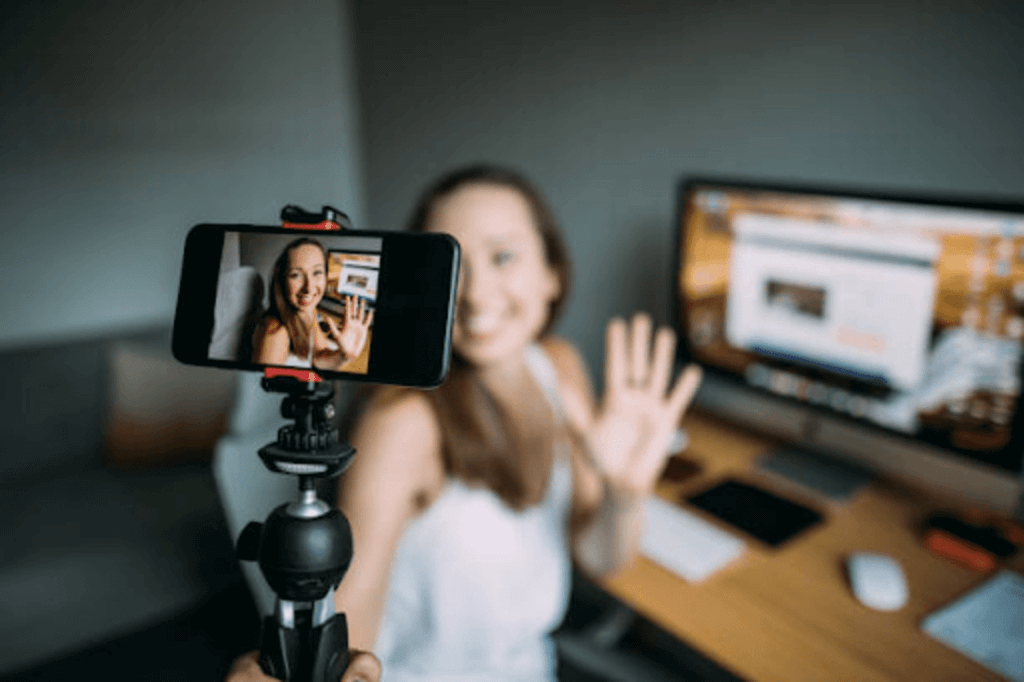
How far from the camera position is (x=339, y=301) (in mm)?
394

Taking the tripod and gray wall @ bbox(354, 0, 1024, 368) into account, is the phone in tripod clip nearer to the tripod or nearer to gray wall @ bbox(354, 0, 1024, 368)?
the tripod

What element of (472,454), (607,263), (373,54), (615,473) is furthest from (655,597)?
(373,54)

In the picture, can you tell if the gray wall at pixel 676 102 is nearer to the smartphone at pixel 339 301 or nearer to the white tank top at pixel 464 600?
the white tank top at pixel 464 600

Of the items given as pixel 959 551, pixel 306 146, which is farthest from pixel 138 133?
pixel 959 551

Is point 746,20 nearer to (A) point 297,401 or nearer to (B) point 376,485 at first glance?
(B) point 376,485

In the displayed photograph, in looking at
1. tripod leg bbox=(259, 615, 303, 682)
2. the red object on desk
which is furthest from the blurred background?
tripod leg bbox=(259, 615, 303, 682)

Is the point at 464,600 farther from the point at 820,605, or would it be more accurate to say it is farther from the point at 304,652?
the point at 304,652

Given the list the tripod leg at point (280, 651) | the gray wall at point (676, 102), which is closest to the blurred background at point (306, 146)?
the gray wall at point (676, 102)

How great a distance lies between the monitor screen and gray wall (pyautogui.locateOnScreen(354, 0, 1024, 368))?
0.67 feet

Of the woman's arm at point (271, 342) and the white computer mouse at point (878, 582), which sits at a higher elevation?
A: the woman's arm at point (271, 342)

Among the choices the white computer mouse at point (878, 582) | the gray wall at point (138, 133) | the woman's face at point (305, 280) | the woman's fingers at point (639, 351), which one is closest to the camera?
the woman's face at point (305, 280)

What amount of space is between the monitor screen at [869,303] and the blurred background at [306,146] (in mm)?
209

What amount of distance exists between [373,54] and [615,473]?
211cm

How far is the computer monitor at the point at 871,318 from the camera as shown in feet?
3.41
